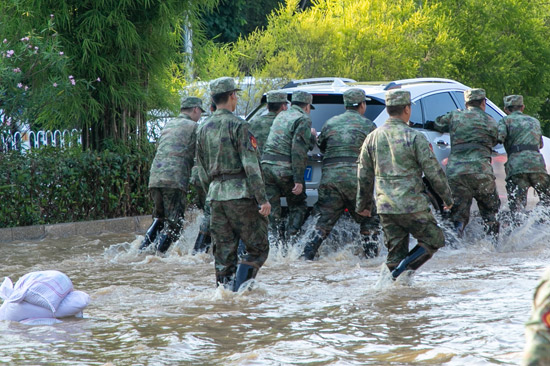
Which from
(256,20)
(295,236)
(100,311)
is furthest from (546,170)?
(256,20)

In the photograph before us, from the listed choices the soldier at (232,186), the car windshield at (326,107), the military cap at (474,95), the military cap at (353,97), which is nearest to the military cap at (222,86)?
the soldier at (232,186)

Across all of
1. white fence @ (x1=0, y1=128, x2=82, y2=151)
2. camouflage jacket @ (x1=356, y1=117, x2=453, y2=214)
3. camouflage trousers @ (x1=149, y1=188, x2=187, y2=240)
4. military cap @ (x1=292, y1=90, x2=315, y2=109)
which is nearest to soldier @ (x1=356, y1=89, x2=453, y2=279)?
camouflage jacket @ (x1=356, y1=117, x2=453, y2=214)

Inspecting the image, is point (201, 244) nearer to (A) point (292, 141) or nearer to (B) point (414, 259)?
(A) point (292, 141)

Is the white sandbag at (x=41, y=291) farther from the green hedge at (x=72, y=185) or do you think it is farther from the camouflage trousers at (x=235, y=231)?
the green hedge at (x=72, y=185)

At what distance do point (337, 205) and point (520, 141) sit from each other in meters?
2.66

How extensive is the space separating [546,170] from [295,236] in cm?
350

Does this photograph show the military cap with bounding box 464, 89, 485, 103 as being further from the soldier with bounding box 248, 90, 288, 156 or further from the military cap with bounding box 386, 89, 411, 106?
the military cap with bounding box 386, 89, 411, 106

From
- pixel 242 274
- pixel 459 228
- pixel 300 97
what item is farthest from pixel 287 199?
pixel 242 274

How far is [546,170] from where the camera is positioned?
1041 cm

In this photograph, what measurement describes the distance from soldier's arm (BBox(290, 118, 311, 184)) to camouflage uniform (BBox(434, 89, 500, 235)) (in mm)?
1584

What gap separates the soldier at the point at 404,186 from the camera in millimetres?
6828

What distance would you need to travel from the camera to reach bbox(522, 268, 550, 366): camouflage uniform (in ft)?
7.08

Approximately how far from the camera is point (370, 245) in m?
8.67

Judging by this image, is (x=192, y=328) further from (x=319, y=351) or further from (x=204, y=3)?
(x=204, y=3)
